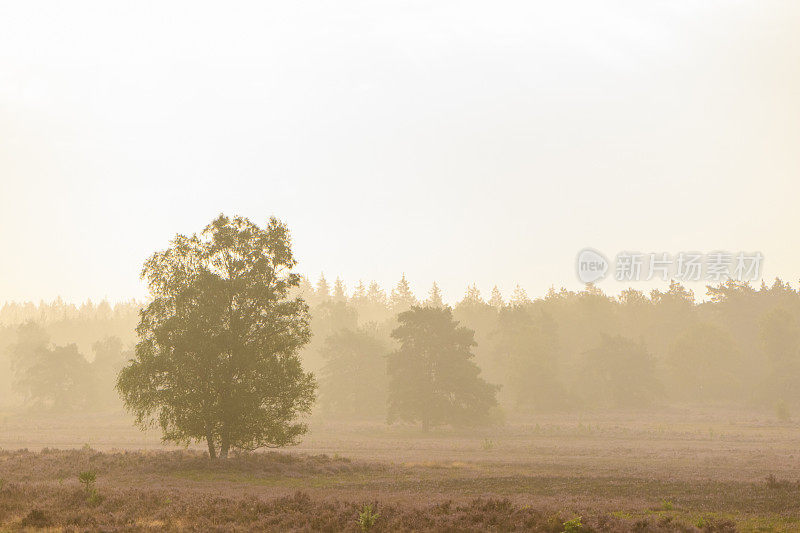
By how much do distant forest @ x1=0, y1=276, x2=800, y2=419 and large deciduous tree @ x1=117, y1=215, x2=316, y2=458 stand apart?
58.7m

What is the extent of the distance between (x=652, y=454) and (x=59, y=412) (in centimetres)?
10312

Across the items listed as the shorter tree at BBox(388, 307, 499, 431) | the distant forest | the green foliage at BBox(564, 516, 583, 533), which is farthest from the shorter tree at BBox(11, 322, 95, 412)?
the green foliage at BBox(564, 516, 583, 533)

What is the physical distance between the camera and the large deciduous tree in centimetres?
3562

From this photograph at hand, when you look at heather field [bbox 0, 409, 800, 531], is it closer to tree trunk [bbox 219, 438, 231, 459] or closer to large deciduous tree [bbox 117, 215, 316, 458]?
tree trunk [bbox 219, 438, 231, 459]

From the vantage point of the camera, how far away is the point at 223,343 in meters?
36.6

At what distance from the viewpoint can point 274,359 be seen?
37.4m

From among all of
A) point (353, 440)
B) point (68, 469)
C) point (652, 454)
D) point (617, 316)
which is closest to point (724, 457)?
point (652, 454)

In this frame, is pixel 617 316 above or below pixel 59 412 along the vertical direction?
above

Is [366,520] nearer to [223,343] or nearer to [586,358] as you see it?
[223,343]

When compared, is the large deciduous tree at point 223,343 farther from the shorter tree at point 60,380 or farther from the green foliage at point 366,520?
the shorter tree at point 60,380

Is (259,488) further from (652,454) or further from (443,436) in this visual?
(443,436)

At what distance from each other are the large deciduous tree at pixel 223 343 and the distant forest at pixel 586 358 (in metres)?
58.7

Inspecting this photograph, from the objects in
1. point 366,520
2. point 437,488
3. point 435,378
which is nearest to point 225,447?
point 437,488

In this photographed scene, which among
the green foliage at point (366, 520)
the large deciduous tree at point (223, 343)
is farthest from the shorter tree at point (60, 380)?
the green foliage at point (366, 520)
